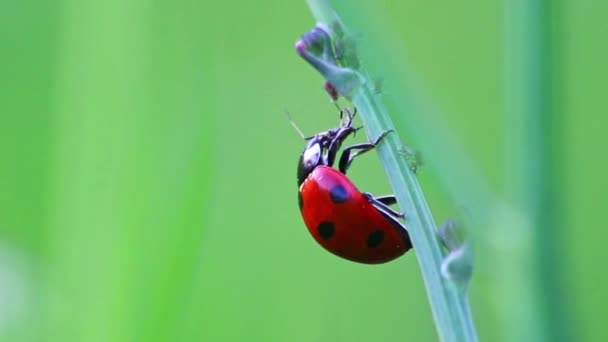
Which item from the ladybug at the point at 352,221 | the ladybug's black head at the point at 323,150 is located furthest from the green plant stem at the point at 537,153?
the ladybug's black head at the point at 323,150

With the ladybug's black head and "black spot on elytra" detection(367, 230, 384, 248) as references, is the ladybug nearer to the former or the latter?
"black spot on elytra" detection(367, 230, 384, 248)

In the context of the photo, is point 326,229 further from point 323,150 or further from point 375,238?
point 323,150

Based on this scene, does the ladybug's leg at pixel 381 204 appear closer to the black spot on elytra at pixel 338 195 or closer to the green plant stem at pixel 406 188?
the black spot on elytra at pixel 338 195

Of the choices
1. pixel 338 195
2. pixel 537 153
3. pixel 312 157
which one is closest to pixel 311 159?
pixel 312 157

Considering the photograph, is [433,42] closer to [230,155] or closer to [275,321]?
[230,155]

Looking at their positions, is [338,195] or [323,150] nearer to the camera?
[338,195]

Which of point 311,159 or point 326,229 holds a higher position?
point 311,159

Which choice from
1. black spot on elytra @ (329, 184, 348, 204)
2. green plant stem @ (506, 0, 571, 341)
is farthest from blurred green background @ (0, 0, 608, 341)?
black spot on elytra @ (329, 184, 348, 204)
